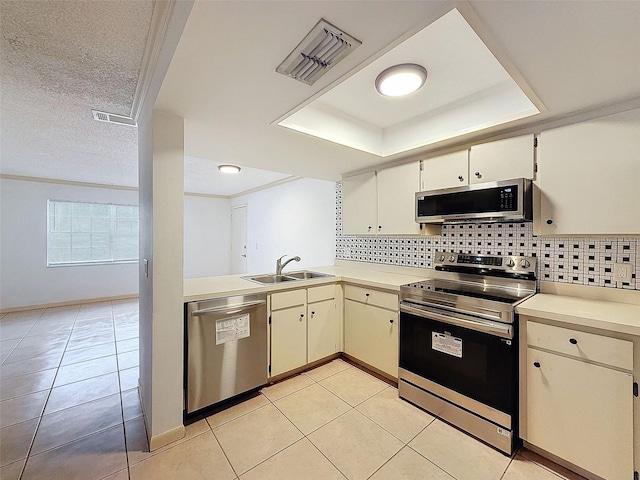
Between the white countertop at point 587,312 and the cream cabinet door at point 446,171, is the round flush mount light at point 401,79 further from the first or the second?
the white countertop at point 587,312

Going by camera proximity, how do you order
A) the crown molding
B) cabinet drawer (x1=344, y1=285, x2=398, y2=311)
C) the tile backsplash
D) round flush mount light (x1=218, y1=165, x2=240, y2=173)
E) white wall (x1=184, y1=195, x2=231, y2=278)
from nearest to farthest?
1. the crown molding
2. the tile backsplash
3. cabinet drawer (x1=344, y1=285, x2=398, y2=311)
4. round flush mount light (x1=218, y1=165, x2=240, y2=173)
5. white wall (x1=184, y1=195, x2=231, y2=278)

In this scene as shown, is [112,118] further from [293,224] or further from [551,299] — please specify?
[551,299]

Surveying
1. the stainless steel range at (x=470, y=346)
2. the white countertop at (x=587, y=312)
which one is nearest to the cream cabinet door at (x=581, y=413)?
the stainless steel range at (x=470, y=346)

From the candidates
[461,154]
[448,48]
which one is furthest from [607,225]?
[448,48]

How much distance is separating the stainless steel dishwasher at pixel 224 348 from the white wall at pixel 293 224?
6.19 feet

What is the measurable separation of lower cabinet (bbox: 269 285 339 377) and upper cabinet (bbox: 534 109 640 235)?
1.80 metres

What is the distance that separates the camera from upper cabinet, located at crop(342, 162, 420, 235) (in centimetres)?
258

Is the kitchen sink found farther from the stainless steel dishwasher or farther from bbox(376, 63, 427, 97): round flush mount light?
bbox(376, 63, 427, 97): round flush mount light

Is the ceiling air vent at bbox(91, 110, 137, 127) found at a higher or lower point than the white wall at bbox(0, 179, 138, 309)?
higher

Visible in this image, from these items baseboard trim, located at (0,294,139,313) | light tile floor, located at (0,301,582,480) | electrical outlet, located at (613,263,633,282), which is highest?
electrical outlet, located at (613,263,633,282)

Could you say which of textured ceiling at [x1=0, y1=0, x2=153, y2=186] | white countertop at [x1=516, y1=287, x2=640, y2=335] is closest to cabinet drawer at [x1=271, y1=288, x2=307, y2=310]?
white countertop at [x1=516, y1=287, x2=640, y2=335]

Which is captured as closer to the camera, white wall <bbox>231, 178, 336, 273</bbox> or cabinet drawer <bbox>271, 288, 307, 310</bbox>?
cabinet drawer <bbox>271, 288, 307, 310</bbox>

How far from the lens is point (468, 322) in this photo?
5.82 ft

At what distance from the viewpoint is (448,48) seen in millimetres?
1499
